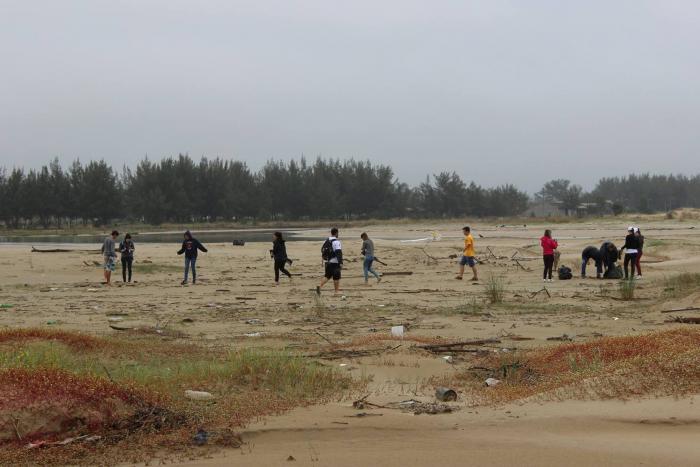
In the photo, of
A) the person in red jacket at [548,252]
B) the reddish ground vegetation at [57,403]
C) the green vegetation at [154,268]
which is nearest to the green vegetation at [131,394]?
the reddish ground vegetation at [57,403]

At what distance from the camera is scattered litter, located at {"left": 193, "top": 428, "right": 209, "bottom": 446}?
5855 millimetres

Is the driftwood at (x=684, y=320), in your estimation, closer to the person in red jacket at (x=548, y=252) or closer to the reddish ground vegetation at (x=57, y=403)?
the person in red jacket at (x=548, y=252)

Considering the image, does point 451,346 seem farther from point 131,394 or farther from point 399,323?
point 131,394

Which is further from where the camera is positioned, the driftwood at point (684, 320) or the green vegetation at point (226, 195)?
the green vegetation at point (226, 195)

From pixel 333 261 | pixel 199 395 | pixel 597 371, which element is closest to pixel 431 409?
pixel 597 371

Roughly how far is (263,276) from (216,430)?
18624mm

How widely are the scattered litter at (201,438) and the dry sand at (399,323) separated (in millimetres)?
288

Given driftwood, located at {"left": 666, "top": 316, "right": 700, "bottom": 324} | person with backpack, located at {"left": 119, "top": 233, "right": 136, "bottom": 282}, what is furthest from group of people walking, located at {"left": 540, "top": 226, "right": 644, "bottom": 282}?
person with backpack, located at {"left": 119, "top": 233, "right": 136, "bottom": 282}

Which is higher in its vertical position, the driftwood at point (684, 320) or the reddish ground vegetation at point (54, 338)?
the reddish ground vegetation at point (54, 338)

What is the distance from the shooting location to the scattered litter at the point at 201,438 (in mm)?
5855

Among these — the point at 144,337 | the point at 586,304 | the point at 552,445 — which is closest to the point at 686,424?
the point at 552,445

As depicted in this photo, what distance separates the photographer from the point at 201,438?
5902 mm

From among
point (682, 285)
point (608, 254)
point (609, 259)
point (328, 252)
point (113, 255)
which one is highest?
point (328, 252)

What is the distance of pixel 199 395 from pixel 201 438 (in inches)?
50.5
